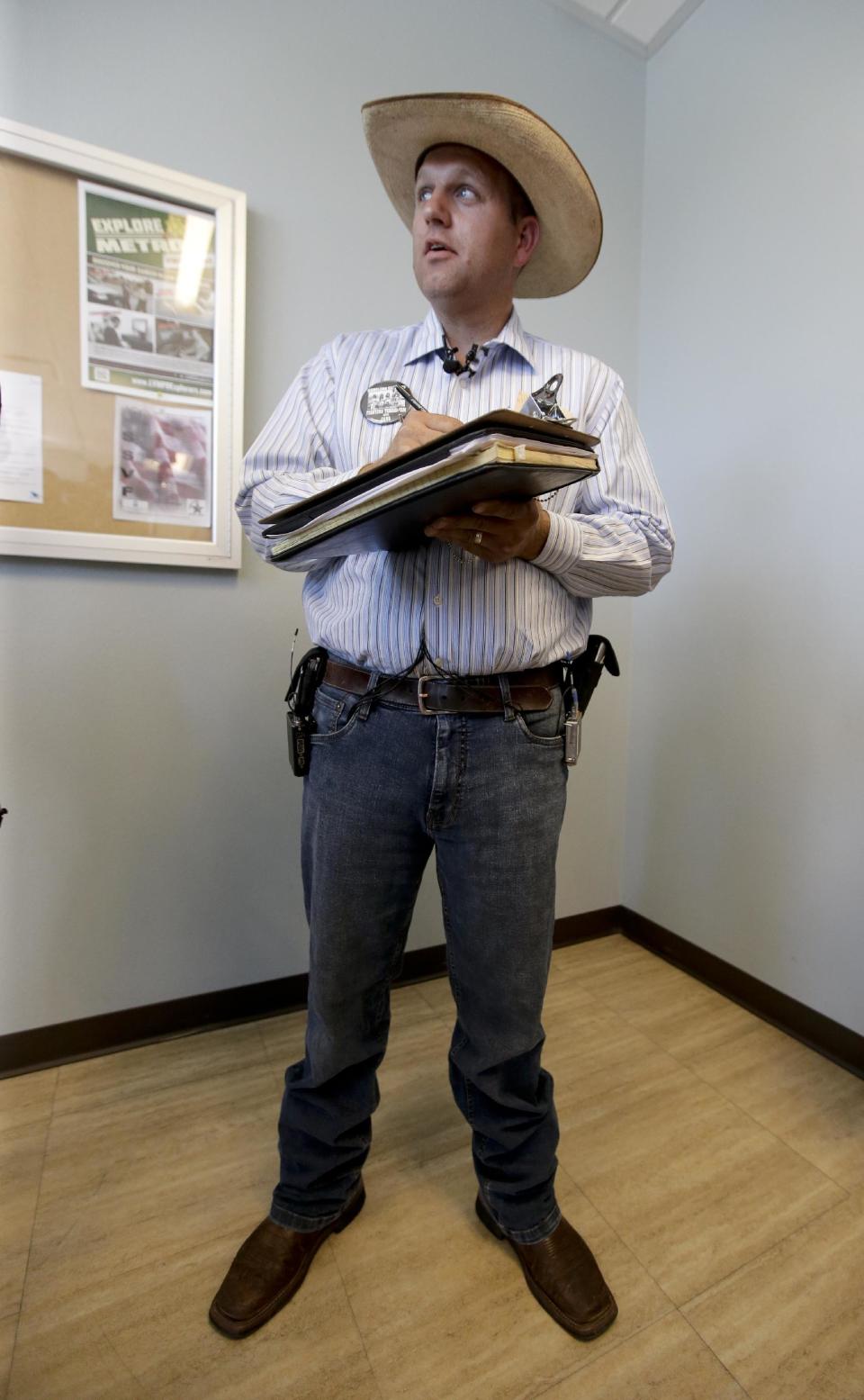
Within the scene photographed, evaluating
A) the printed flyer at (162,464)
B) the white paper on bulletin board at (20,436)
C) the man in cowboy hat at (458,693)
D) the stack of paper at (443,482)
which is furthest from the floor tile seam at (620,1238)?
the white paper on bulletin board at (20,436)

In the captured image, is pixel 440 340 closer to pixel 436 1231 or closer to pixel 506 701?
pixel 506 701

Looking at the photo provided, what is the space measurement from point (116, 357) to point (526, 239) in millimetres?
941

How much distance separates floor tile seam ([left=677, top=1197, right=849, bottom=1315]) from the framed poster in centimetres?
163

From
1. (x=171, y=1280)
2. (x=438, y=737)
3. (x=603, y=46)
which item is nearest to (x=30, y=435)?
(x=438, y=737)

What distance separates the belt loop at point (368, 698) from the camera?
3.19 feet

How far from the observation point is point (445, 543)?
94 centimetres

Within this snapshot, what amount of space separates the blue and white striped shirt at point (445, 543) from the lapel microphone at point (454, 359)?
1 centimetres

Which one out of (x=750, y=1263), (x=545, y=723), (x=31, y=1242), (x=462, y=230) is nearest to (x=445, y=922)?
(x=545, y=723)

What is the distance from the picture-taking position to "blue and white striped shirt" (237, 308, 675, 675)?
36.5 inches

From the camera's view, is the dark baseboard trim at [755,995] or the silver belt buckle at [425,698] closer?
the silver belt buckle at [425,698]

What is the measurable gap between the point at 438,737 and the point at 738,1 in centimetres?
227

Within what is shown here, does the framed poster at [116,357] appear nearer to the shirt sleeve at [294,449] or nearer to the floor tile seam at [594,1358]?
the shirt sleeve at [294,449]

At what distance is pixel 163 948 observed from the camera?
5.41 ft

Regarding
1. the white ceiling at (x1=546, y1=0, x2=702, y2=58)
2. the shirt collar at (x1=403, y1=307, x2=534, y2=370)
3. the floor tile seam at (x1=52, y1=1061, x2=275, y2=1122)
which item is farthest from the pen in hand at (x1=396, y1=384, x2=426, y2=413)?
the white ceiling at (x1=546, y1=0, x2=702, y2=58)
